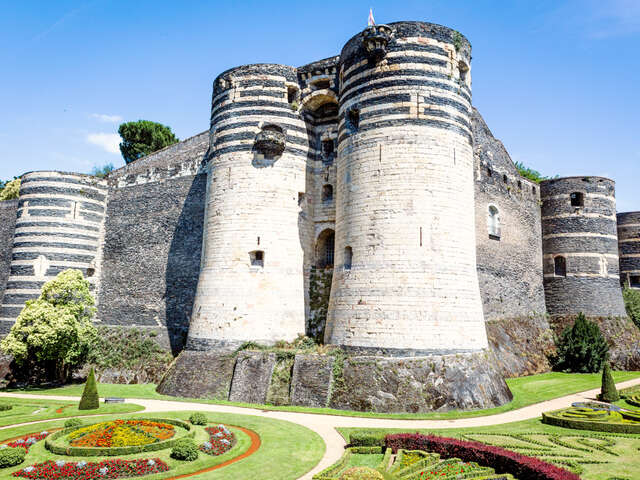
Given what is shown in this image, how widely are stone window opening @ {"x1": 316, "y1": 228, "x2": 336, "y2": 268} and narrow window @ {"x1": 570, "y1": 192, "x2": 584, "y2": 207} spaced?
1957 centimetres

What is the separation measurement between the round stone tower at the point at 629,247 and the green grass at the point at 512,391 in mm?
12296

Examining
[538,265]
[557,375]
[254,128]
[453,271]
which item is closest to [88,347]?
[254,128]

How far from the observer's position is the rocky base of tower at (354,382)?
18.7 m

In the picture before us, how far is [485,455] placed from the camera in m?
12.2

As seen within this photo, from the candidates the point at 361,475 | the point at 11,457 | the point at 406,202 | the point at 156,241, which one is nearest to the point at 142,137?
the point at 156,241

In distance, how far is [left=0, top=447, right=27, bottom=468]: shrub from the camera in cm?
1180

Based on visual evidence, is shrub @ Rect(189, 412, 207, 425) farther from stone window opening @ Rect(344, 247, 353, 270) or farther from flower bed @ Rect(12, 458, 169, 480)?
stone window opening @ Rect(344, 247, 353, 270)

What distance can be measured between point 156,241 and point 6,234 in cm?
1263

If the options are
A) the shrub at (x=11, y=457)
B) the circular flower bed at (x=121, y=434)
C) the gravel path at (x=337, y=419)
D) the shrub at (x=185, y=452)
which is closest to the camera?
the shrub at (x=11, y=457)

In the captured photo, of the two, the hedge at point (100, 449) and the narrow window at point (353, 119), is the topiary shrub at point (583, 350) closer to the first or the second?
the narrow window at point (353, 119)

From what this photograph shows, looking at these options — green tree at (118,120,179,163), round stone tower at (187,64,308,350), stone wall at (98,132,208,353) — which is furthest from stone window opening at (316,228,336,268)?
green tree at (118,120,179,163)

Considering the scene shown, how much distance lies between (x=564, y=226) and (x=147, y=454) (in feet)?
102

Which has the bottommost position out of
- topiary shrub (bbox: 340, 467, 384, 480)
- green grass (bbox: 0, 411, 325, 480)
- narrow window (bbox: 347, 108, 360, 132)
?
green grass (bbox: 0, 411, 325, 480)

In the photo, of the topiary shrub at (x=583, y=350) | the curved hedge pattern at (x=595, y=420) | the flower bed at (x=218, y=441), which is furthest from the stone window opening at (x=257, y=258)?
the topiary shrub at (x=583, y=350)
